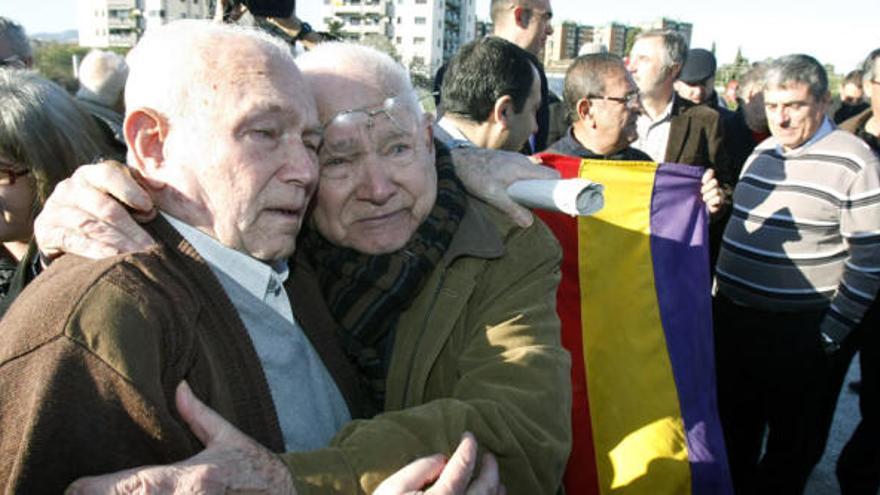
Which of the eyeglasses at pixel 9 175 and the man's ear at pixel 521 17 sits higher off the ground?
the man's ear at pixel 521 17

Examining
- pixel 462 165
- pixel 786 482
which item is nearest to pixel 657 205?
pixel 462 165

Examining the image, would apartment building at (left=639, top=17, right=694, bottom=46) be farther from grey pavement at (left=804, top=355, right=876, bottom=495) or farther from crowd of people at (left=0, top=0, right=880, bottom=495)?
crowd of people at (left=0, top=0, right=880, bottom=495)

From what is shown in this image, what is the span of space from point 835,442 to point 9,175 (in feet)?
17.2

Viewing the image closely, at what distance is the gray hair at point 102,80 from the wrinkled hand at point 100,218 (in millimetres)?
3822

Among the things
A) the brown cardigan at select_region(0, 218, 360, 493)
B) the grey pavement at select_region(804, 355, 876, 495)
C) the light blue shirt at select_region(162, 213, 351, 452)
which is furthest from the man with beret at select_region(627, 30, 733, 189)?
the brown cardigan at select_region(0, 218, 360, 493)

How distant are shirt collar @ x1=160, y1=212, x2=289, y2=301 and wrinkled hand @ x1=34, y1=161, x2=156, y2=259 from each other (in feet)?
0.29

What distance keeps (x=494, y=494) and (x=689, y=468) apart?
3.48 ft

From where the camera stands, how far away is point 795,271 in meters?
3.66

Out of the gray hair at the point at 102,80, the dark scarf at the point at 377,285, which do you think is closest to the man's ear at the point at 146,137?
the dark scarf at the point at 377,285

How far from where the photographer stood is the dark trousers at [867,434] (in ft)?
13.1

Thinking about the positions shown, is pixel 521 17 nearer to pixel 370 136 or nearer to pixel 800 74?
pixel 800 74

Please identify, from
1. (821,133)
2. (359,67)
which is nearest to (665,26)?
(821,133)

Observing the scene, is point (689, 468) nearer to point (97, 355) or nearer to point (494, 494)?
point (494, 494)

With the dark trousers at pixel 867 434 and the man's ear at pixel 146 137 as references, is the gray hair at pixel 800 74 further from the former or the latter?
the man's ear at pixel 146 137
